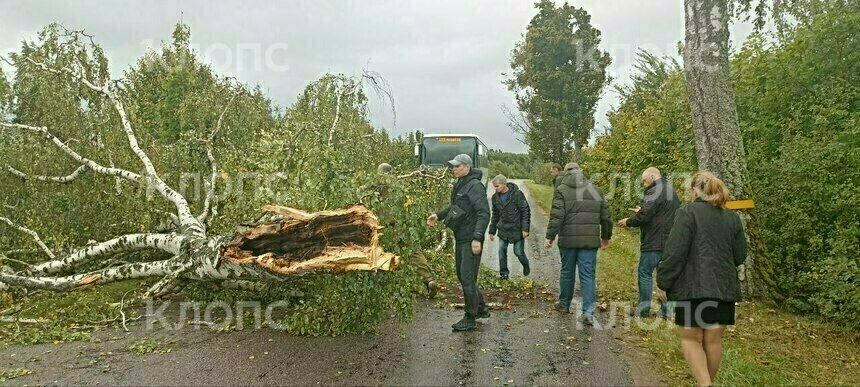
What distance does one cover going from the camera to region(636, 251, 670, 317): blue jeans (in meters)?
6.89

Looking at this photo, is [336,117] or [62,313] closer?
[62,313]

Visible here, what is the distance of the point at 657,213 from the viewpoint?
687 centimetres

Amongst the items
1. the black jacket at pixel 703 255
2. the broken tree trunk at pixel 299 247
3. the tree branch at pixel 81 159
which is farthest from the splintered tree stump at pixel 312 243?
the tree branch at pixel 81 159

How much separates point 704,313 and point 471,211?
2536 mm

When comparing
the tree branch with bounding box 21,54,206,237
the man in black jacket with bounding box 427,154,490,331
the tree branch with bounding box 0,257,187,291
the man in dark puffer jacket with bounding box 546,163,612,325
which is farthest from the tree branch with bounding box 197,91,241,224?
the man in dark puffer jacket with bounding box 546,163,612,325

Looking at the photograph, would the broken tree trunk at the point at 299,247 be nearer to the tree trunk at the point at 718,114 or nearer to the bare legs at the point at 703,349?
the bare legs at the point at 703,349

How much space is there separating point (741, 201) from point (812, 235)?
1.05m

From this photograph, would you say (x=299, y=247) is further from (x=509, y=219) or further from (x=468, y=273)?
(x=509, y=219)

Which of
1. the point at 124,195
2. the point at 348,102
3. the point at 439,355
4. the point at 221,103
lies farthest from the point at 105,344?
the point at 221,103

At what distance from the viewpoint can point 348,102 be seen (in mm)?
9492

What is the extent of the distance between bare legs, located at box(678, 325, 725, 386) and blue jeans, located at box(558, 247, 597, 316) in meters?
2.30

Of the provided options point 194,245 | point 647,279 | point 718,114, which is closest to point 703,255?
point 647,279

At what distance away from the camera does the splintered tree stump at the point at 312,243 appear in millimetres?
5852

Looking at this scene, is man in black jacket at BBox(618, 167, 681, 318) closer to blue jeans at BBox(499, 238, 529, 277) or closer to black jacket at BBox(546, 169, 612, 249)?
black jacket at BBox(546, 169, 612, 249)
